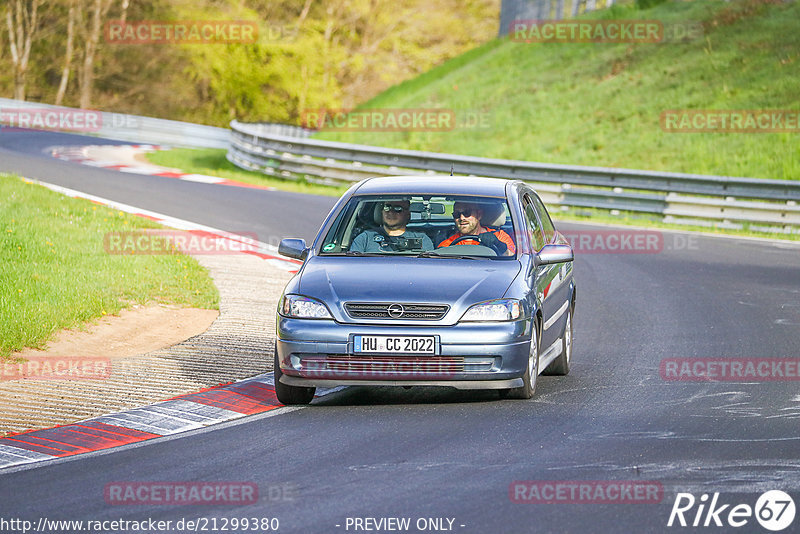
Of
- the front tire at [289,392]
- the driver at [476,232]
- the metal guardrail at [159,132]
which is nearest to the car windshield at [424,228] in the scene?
the driver at [476,232]

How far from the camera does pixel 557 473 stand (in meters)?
6.72

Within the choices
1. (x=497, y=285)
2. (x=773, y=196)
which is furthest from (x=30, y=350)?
(x=773, y=196)

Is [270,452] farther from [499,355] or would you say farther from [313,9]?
[313,9]

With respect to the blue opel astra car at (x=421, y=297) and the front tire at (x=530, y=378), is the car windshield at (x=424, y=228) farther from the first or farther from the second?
the front tire at (x=530, y=378)

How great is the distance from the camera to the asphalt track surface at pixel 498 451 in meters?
6.03

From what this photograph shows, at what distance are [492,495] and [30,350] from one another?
5.65 m

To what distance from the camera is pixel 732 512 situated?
592 centimetres
